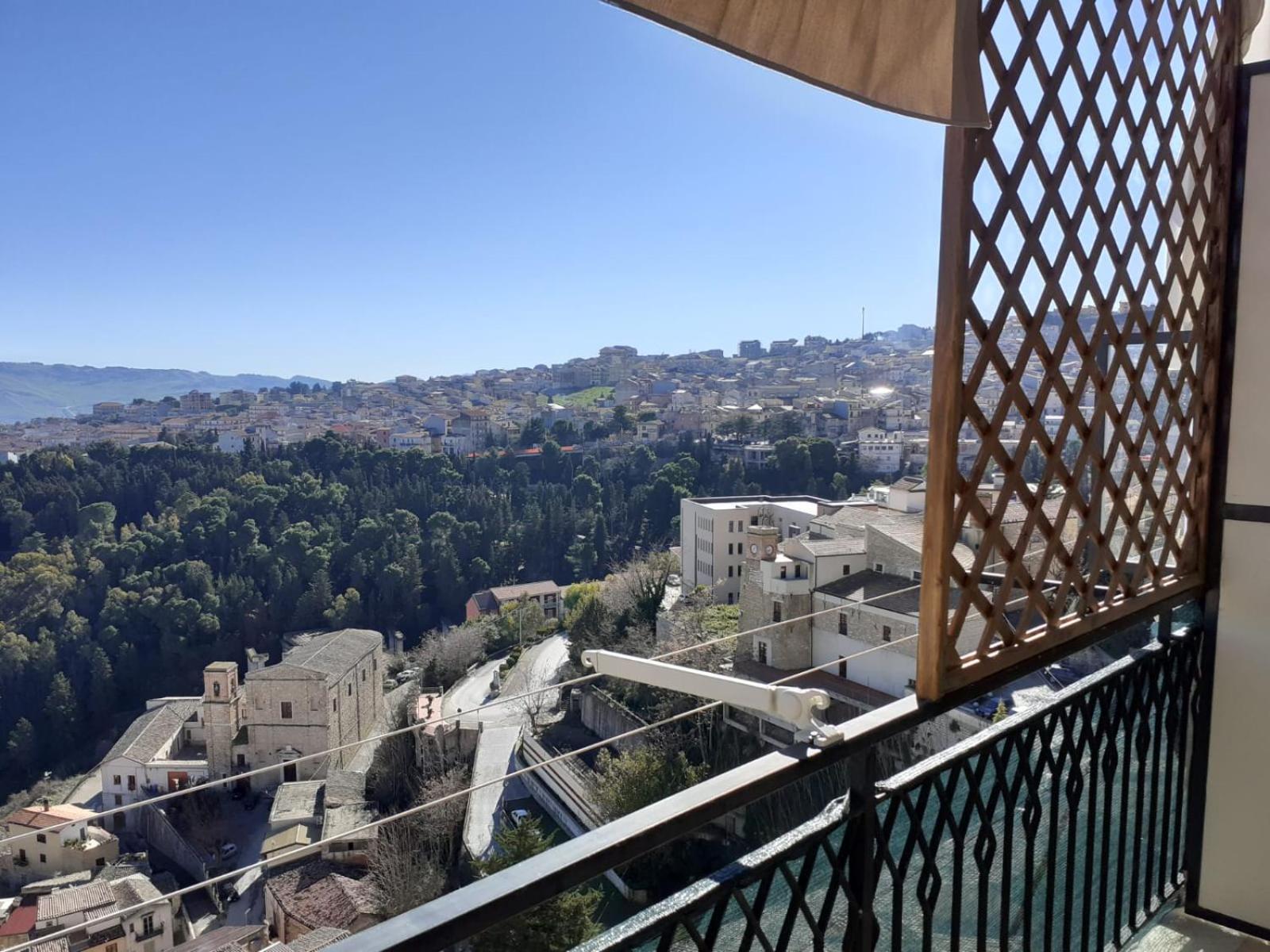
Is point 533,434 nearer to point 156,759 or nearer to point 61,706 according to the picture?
point 61,706

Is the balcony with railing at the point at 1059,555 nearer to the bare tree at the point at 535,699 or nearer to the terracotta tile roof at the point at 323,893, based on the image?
the terracotta tile roof at the point at 323,893

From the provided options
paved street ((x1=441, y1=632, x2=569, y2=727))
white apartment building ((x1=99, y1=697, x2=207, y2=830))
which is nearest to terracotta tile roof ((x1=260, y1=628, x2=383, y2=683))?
white apartment building ((x1=99, y1=697, x2=207, y2=830))

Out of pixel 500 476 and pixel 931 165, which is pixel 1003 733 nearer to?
pixel 931 165

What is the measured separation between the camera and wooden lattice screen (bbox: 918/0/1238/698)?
0.99 meters

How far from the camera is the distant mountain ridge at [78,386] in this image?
25672mm

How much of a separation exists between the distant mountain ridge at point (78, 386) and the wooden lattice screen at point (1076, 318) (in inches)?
1001

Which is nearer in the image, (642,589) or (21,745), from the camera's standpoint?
(642,589)

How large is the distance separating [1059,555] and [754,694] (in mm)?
694

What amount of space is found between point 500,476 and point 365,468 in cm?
505

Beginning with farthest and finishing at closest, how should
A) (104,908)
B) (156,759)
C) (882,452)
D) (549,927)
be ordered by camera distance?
(882,452) < (156,759) < (104,908) < (549,927)

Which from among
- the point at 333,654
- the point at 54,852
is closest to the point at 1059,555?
the point at 54,852

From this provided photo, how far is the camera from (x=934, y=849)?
0.98 meters

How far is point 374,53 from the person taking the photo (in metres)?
6.98

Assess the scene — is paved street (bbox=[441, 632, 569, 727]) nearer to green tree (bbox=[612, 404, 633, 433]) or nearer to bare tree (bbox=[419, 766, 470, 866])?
bare tree (bbox=[419, 766, 470, 866])
